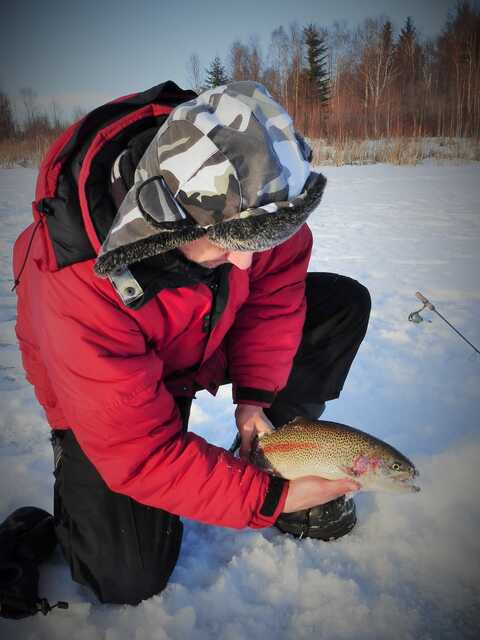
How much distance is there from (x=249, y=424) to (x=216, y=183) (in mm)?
1104

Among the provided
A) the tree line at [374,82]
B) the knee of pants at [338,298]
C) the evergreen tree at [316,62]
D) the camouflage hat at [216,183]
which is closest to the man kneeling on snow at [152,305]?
the camouflage hat at [216,183]

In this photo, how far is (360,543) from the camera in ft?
4.90

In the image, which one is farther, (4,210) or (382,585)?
(4,210)

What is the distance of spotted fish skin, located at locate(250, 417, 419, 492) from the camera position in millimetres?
1312

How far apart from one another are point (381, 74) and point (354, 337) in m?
25.2

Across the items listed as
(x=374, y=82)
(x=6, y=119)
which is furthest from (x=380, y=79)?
(x=6, y=119)

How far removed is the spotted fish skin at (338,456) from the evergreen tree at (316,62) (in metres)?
28.4

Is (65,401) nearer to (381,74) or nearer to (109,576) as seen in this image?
(109,576)

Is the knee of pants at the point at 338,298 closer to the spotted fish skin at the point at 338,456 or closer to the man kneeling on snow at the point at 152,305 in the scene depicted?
the man kneeling on snow at the point at 152,305

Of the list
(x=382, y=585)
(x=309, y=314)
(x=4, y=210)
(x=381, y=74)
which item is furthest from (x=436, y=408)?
(x=381, y=74)

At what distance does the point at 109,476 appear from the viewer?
117 cm

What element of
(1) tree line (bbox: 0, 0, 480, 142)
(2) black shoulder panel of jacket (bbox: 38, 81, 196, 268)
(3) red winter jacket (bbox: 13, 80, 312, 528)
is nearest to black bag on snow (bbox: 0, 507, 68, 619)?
(3) red winter jacket (bbox: 13, 80, 312, 528)

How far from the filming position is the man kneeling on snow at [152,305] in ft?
3.03

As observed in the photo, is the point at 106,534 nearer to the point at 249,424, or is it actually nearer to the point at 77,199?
the point at 249,424
